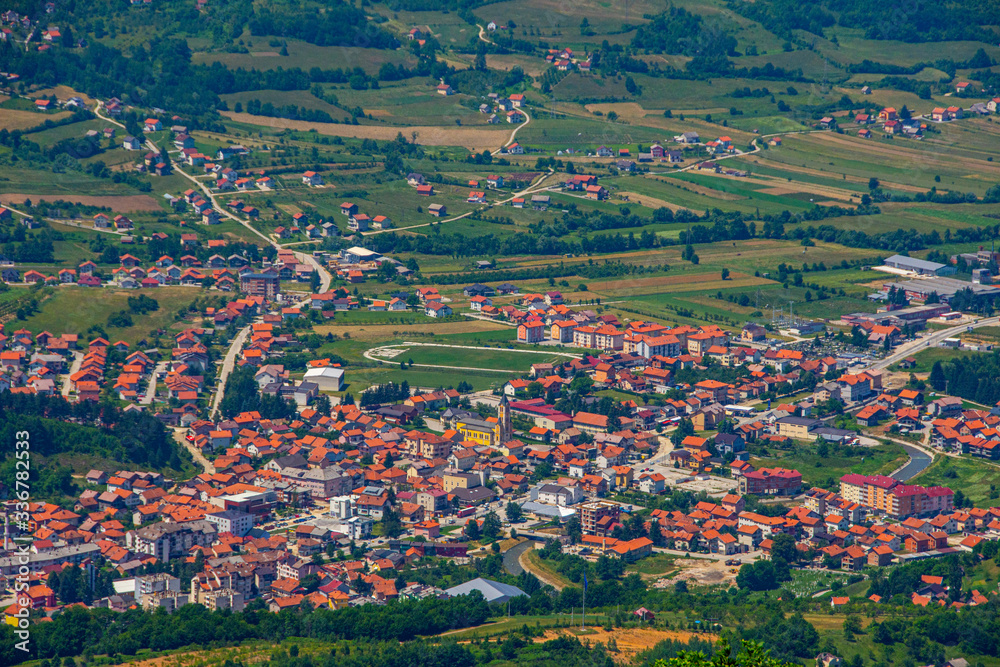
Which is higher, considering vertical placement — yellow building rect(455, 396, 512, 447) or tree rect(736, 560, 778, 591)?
yellow building rect(455, 396, 512, 447)

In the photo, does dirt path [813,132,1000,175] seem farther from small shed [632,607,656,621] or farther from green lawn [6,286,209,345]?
small shed [632,607,656,621]

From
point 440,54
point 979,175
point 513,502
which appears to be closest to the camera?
point 513,502

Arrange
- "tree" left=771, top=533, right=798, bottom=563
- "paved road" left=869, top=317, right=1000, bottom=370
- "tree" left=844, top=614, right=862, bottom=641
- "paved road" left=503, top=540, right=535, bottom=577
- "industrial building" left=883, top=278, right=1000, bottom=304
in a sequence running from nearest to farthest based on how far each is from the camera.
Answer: "tree" left=844, top=614, right=862, bottom=641, "paved road" left=503, top=540, right=535, bottom=577, "tree" left=771, top=533, right=798, bottom=563, "paved road" left=869, top=317, right=1000, bottom=370, "industrial building" left=883, top=278, right=1000, bottom=304

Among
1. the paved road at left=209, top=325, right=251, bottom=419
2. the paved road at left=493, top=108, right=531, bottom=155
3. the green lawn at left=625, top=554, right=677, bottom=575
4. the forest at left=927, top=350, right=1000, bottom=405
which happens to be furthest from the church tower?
the paved road at left=493, top=108, right=531, bottom=155

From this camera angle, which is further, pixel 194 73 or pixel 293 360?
pixel 194 73

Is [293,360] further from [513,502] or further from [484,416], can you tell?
[513,502]

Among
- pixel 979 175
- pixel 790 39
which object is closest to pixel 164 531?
pixel 979 175

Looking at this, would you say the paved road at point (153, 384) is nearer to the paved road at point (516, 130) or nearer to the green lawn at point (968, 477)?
the green lawn at point (968, 477)

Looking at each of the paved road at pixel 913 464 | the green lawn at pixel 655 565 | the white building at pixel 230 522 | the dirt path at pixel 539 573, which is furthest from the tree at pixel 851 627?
the white building at pixel 230 522
